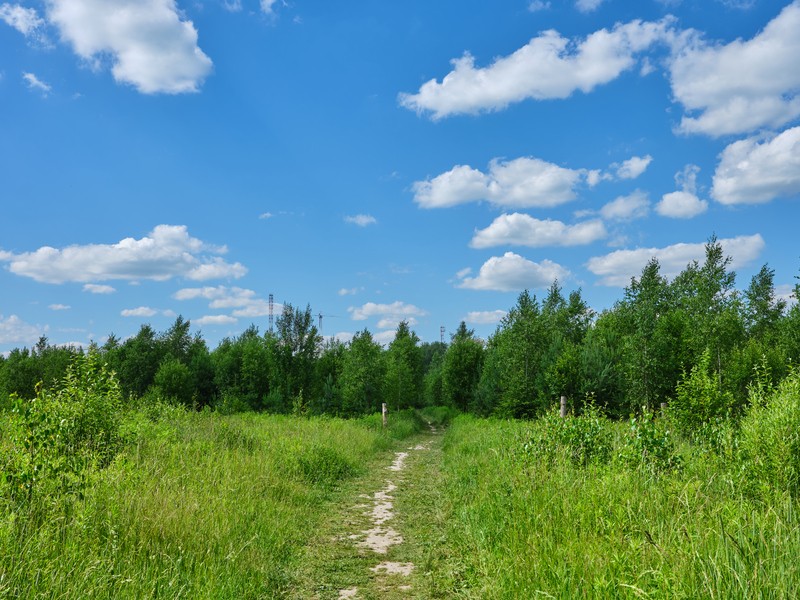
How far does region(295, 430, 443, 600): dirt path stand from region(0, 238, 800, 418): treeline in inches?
342

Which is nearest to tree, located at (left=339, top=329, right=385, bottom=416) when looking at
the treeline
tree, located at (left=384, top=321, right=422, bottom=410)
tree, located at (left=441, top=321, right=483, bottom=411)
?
the treeline

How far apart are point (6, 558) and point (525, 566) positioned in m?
4.89

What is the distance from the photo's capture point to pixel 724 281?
31.1 metres

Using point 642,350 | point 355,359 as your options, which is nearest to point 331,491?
point 642,350

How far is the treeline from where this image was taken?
28562 mm

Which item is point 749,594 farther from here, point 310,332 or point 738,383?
point 310,332

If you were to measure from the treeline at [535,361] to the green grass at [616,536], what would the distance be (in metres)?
11.7

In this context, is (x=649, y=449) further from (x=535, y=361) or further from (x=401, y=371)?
(x=401, y=371)

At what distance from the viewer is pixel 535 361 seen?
31969mm

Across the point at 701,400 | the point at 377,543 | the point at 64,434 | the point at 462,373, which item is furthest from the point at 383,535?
the point at 462,373

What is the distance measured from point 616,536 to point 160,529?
520 cm

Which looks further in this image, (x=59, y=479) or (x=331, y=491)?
(x=331, y=491)

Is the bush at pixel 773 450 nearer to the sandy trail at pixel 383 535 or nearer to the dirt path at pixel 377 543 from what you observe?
the dirt path at pixel 377 543

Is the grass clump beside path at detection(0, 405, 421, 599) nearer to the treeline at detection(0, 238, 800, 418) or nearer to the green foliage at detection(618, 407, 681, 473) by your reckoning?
the green foliage at detection(618, 407, 681, 473)
